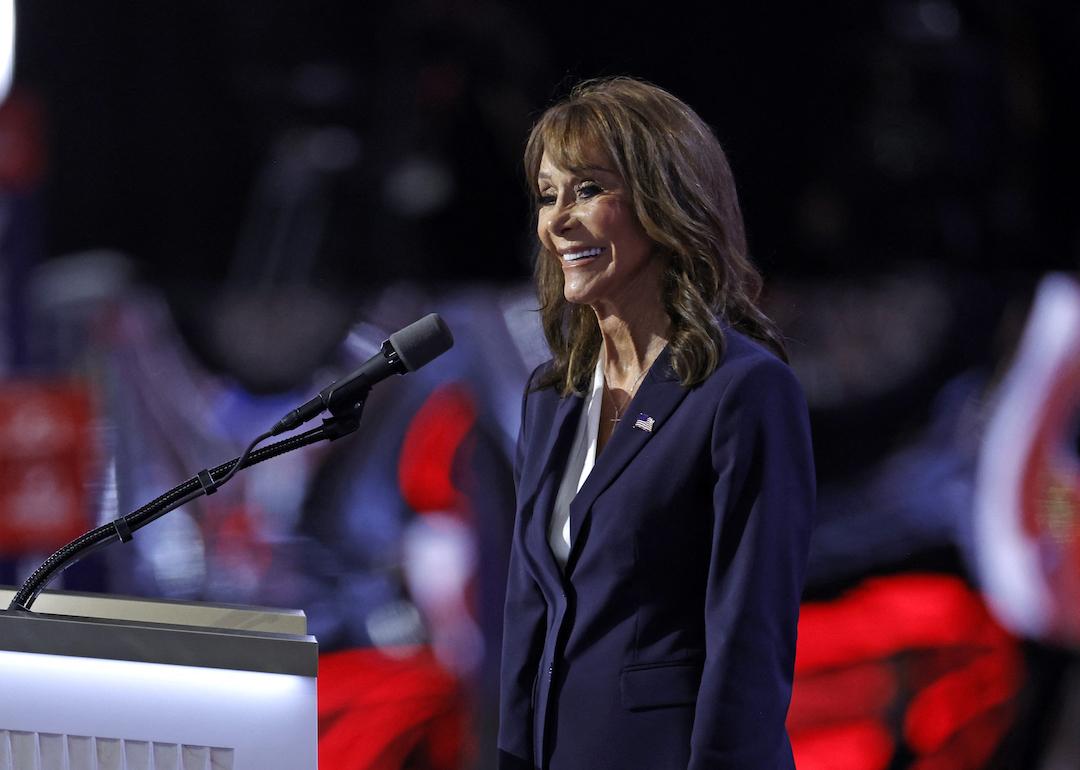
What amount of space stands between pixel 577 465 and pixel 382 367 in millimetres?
377

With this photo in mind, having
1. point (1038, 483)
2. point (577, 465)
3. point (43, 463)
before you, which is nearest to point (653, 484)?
point (577, 465)

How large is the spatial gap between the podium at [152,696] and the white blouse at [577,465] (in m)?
0.47

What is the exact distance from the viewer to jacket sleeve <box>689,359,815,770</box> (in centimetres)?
147

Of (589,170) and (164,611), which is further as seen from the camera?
(589,170)

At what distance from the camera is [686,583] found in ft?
5.12

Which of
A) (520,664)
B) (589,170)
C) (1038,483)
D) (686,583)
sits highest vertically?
(589,170)

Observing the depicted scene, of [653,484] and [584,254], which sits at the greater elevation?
[584,254]

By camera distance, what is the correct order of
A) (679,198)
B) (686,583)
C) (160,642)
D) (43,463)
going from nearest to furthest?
1. (160,642)
2. (686,583)
3. (679,198)
4. (43,463)

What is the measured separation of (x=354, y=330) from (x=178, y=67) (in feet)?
2.71

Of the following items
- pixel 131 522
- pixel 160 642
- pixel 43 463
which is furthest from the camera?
pixel 43 463

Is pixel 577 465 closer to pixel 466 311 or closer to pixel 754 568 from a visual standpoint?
pixel 754 568

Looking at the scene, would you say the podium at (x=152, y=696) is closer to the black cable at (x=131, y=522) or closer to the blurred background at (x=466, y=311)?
the black cable at (x=131, y=522)

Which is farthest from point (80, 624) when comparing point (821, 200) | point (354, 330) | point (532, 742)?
point (821, 200)

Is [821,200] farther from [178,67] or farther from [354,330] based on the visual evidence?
[178,67]
